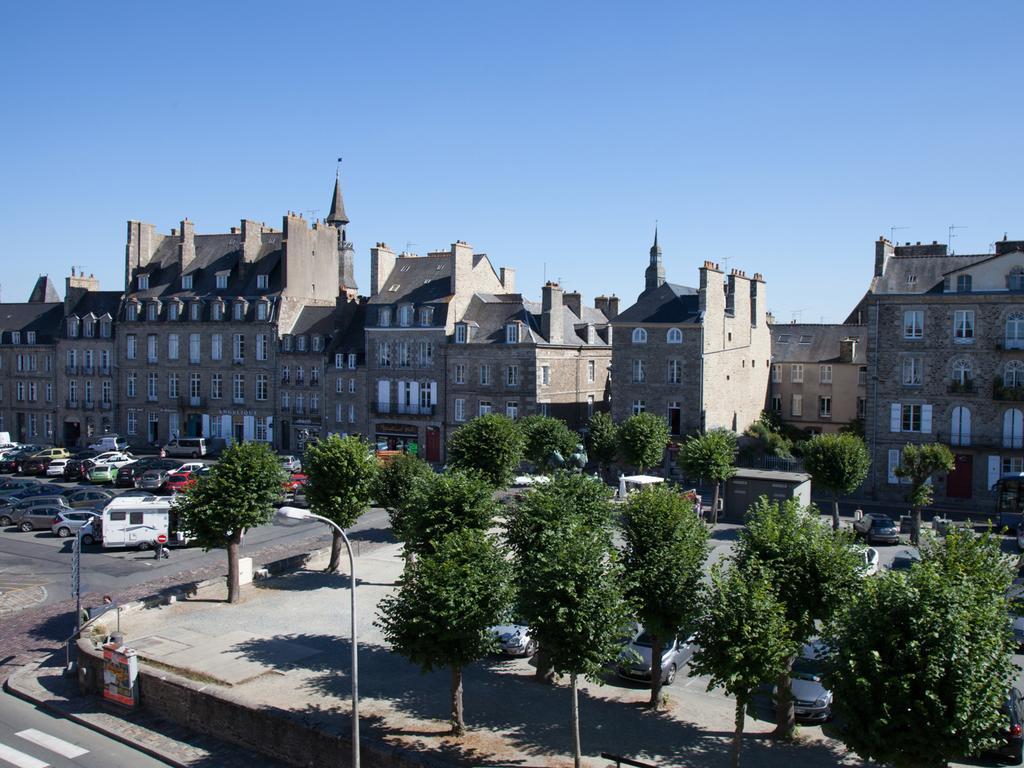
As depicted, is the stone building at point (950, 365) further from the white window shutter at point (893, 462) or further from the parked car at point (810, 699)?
the parked car at point (810, 699)

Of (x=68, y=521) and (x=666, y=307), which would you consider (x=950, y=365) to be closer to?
(x=666, y=307)

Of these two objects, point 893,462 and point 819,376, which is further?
point 819,376

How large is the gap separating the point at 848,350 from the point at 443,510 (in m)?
37.4

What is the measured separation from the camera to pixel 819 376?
184 ft

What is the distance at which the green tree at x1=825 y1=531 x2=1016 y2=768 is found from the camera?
48.3ft

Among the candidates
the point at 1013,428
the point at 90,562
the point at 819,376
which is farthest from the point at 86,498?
the point at 1013,428

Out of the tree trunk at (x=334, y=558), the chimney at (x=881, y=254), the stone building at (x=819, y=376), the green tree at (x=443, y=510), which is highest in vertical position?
the chimney at (x=881, y=254)

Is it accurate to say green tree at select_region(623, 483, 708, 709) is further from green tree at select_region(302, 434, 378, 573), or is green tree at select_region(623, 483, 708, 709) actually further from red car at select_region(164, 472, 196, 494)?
red car at select_region(164, 472, 196, 494)

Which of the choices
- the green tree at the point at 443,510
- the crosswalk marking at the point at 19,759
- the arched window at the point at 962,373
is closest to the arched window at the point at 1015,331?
the arched window at the point at 962,373

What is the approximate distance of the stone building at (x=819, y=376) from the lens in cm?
5503

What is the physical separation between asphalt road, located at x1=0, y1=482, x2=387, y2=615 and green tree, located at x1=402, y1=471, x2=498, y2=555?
1195 cm

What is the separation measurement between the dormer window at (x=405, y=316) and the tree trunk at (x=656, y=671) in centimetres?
3809

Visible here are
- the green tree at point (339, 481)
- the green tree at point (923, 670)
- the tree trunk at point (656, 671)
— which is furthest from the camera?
the green tree at point (339, 481)

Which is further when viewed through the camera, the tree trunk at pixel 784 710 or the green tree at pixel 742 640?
the tree trunk at pixel 784 710
